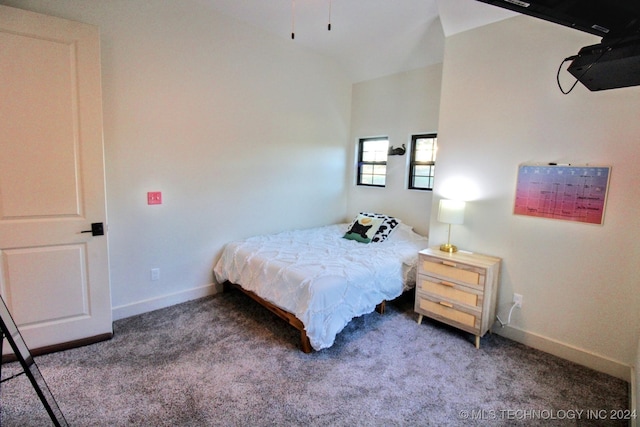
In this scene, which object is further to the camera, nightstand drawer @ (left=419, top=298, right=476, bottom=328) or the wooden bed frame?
nightstand drawer @ (left=419, top=298, right=476, bottom=328)

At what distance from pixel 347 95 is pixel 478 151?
2.38 meters

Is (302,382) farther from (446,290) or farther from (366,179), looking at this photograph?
(366,179)

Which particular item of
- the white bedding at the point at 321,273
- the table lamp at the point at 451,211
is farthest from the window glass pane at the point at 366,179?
the table lamp at the point at 451,211

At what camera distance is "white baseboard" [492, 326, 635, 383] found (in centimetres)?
213

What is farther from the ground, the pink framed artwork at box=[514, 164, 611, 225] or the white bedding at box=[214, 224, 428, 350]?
the pink framed artwork at box=[514, 164, 611, 225]

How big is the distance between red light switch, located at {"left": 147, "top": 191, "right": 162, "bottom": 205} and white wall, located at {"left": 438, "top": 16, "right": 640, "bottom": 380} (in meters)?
2.69

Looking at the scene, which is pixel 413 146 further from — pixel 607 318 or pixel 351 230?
pixel 607 318

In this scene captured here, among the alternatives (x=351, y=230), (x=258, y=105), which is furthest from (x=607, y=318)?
(x=258, y=105)

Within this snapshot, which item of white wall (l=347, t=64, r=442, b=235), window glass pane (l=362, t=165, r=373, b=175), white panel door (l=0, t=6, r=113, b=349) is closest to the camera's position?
white panel door (l=0, t=6, r=113, b=349)

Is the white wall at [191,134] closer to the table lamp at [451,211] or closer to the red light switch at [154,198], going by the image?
the red light switch at [154,198]

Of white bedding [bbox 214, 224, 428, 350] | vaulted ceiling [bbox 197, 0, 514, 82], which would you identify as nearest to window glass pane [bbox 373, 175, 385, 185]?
white bedding [bbox 214, 224, 428, 350]

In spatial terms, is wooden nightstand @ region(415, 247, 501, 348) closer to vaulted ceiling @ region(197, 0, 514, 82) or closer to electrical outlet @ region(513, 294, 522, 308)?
electrical outlet @ region(513, 294, 522, 308)

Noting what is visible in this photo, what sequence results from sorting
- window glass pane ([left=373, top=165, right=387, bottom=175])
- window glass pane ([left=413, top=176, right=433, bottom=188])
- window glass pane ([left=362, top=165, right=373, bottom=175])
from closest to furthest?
window glass pane ([left=413, top=176, right=433, bottom=188]), window glass pane ([left=373, top=165, right=387, bottom=175]), window glass pane ([left=362, top=165, right=373, bottom=175])

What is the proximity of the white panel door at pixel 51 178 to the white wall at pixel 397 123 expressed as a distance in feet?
10.4
